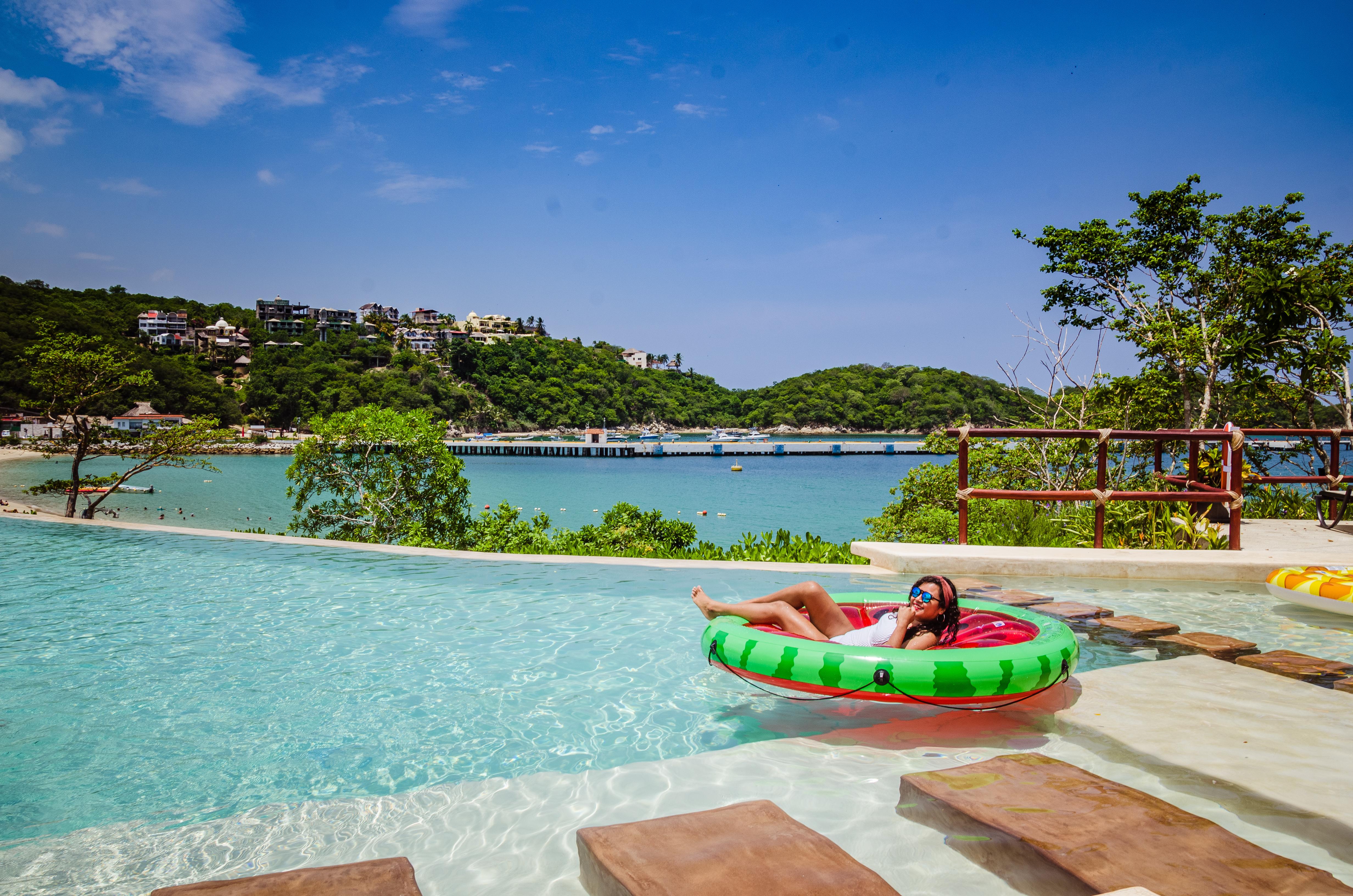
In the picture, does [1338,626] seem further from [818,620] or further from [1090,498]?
[818,620]

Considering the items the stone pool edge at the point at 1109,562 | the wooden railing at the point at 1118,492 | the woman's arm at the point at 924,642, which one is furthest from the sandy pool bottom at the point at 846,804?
the wooden railing at the point at 1118,492

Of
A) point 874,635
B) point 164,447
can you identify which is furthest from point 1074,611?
point 164,447

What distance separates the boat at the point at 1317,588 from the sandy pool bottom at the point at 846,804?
5.19ft

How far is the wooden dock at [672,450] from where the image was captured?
3250 inches

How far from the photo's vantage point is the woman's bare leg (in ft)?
13.0

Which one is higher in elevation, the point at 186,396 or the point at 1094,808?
the point at 186,396

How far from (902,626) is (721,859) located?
6.44 ft

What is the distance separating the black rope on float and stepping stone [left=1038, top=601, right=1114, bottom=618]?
1.35m

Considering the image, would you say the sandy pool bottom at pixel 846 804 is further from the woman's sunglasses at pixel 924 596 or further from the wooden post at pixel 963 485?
the wooden post at pixel 963 485

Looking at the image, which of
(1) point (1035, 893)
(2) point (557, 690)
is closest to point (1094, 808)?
(1) point (1035, 893)

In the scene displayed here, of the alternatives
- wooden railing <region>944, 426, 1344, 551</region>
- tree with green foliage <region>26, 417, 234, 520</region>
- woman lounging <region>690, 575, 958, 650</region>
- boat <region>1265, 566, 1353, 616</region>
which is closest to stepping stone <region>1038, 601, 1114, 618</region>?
boat <region>1265, 566, 1353, 616</region>

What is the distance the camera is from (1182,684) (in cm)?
381

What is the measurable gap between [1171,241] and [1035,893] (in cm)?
1497

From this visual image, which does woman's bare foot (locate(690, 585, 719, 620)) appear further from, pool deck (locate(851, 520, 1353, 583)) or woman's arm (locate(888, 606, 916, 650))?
pool deck (locate(851, 520, 1353, 583))
